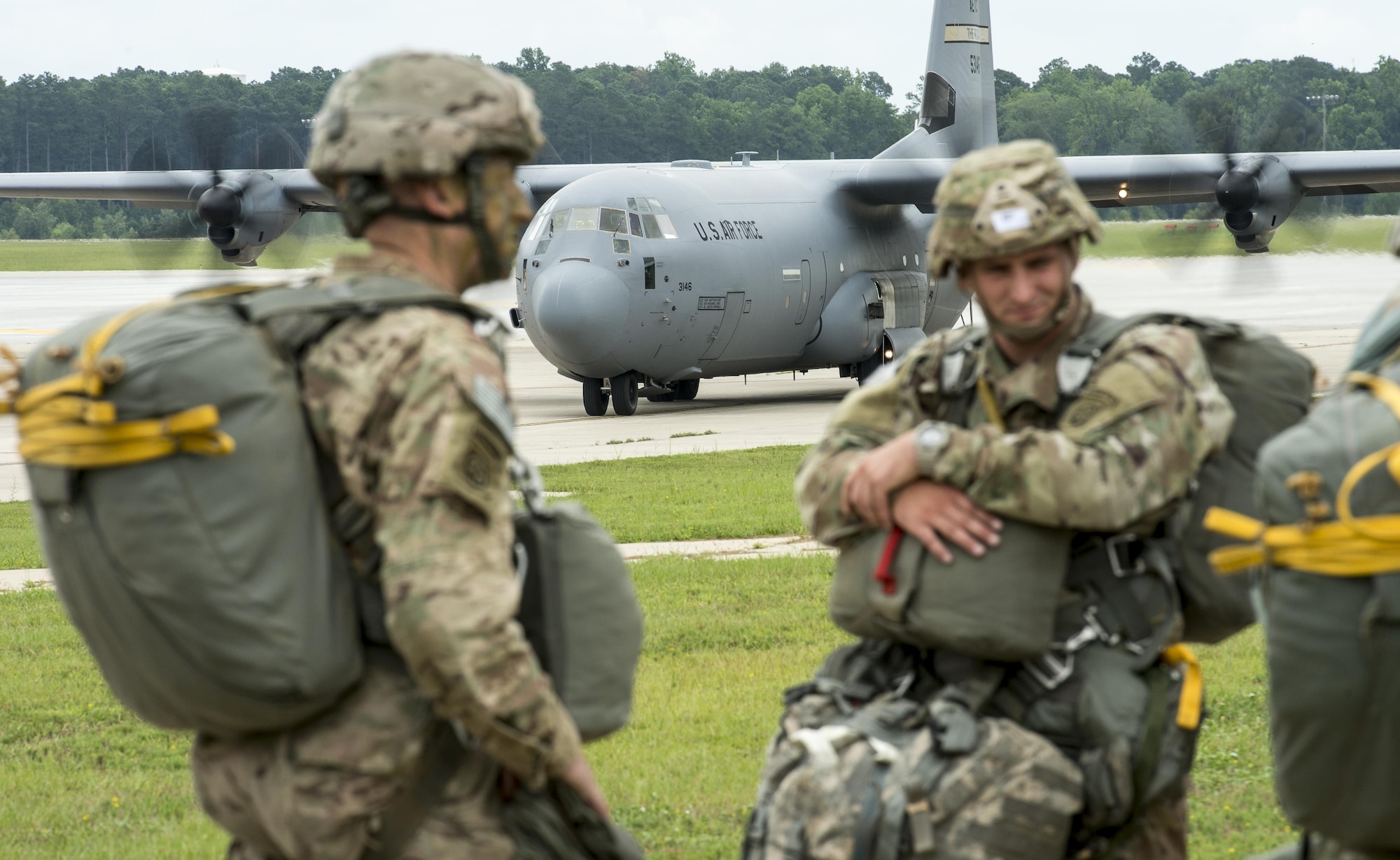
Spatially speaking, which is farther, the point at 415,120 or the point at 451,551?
the point at 415,120

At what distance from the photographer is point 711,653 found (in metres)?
7.66

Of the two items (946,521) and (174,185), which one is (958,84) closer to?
(174,185)

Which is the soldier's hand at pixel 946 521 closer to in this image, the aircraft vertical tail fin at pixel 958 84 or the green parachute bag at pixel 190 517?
the green parachute bag at pixel 190 517

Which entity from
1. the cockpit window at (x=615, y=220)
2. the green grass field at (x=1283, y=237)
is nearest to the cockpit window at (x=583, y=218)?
the cockpit window at (x=615, y=220)

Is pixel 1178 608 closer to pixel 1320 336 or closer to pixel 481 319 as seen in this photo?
pixel 481 319

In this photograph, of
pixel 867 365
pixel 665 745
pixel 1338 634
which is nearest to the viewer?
pixel 1338 634

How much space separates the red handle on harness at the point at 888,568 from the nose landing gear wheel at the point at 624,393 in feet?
53.2

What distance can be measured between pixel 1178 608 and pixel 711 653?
4.58 m

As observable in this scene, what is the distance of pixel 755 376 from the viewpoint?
88.1 feet

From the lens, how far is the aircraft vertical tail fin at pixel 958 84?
27172 mm

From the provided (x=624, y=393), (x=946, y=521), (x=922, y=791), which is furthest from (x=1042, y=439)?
→ (x=624, y=393)

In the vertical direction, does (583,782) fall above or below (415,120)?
below

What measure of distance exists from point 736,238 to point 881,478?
16.1 meters

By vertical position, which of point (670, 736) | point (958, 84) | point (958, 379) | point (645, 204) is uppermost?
point (958, 84)
